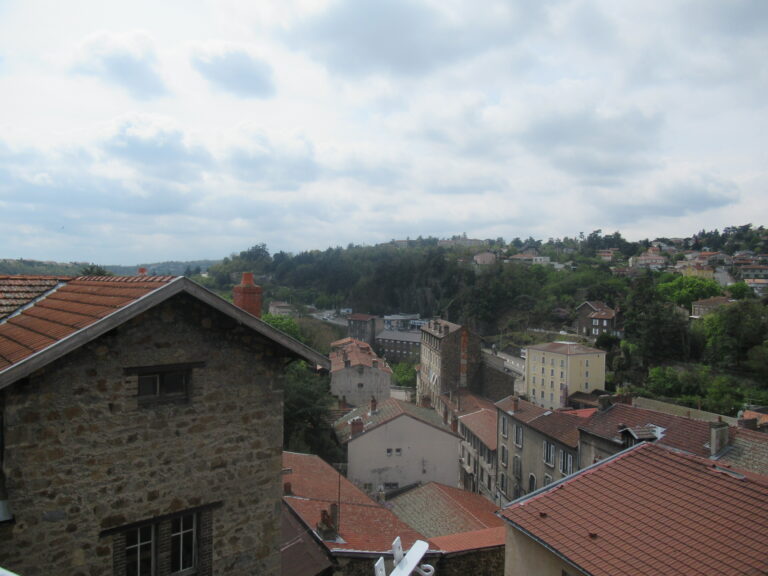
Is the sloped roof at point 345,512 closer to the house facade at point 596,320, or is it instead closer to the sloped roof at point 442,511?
the sloped roof at point 442,511

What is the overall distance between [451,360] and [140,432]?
45955 mm

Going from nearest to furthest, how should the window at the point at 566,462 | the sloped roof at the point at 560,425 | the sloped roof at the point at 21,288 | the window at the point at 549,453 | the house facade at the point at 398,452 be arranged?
the sloped roof at the point at 21,288 < the window at the point at 566,462 < the sloped roof at the point at 560,425 < the window at the point at 549,453 < the house facade at the point at 398,452

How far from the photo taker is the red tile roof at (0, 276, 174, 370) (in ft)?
17.5

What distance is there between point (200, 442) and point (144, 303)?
181 cm

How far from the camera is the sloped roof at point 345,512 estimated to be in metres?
11.3

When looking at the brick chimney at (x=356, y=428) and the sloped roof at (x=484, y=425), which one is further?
the sloped roof at (x=484, y=425)

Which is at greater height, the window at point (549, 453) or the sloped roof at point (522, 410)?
the sloped roof at point (522, 410)

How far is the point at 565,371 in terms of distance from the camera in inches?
1799

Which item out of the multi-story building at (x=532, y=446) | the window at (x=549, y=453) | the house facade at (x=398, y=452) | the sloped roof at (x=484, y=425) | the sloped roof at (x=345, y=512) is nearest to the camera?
the sloped roof at (x=345, y=512)

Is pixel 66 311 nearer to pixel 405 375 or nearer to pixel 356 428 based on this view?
pixel 356 428

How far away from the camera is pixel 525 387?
165 feet

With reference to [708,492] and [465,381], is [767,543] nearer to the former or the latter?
[708,492]

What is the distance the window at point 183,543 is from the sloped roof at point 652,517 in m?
4.80

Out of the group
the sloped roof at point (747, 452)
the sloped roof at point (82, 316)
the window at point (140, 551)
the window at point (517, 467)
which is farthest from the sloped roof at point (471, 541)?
the window at point (517, 467)
